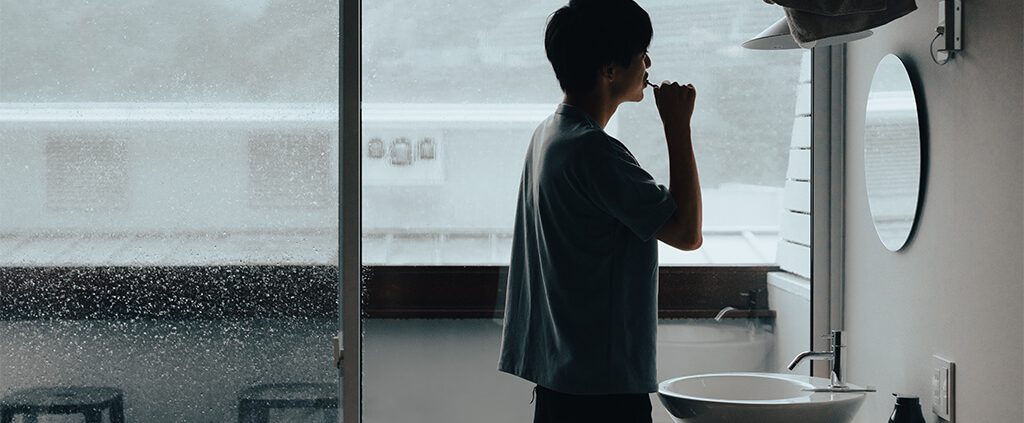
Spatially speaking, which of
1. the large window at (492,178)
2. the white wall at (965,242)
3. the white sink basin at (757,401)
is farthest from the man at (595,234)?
the large window at (492,178)

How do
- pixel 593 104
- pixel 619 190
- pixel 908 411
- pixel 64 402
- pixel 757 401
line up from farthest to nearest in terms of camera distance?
pixel 64 402, pixel 757 401, pixel 908 411, pixel 593 104, pixel 619 190

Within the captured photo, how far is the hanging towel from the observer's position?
163 centimetres

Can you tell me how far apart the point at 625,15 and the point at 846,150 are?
0.90m

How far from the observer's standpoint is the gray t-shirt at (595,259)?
4.91ft

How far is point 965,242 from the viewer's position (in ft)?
5.35

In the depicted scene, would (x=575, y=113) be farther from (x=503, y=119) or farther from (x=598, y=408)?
(x=503, y=119)

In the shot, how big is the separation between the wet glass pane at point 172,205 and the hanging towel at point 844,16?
3.20 ft

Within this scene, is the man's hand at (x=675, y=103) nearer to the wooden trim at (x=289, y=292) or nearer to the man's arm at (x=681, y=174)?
the man's arm at (x=681, y=174)

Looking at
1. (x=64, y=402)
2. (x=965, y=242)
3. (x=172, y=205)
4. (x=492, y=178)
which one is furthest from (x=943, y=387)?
(x=64, y=402)

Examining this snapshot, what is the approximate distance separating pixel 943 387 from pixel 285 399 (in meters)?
1.32

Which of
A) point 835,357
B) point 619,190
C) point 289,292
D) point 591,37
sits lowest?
point 835,357

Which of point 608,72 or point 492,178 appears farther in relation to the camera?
point 492,178

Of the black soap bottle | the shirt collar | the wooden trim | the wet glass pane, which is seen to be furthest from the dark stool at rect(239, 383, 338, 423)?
the black soap bottle

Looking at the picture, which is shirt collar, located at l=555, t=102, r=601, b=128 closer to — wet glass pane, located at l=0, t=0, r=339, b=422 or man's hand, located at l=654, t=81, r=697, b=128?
man's hand, located at l=654, t=81, r=697, b=128
